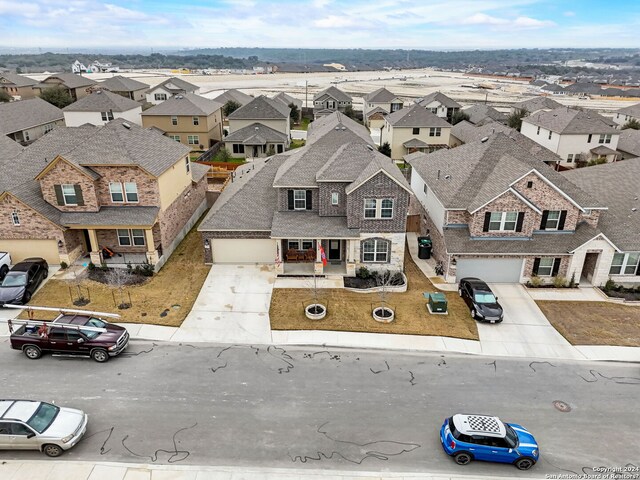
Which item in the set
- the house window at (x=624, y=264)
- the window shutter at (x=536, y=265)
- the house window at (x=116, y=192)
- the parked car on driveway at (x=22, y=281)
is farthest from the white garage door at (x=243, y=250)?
the house window at (x=624, y=264)

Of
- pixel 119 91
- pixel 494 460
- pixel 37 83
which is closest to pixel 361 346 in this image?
pixel 494 460

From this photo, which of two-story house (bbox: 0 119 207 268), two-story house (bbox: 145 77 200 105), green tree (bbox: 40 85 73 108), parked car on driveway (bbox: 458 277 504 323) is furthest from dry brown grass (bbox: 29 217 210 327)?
two-story house (bbox: 145 77 200 105)

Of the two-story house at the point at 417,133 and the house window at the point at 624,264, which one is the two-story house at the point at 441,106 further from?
the house window at the point at 624,264

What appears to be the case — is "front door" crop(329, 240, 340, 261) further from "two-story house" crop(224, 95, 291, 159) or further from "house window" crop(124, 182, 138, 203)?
"two-story house" crop(224, 95, 291, 159)

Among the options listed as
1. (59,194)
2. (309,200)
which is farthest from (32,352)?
(309,200)

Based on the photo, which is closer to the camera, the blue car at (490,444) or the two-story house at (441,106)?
the blue car at (490,444)

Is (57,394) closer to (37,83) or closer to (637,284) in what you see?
(637,284)
